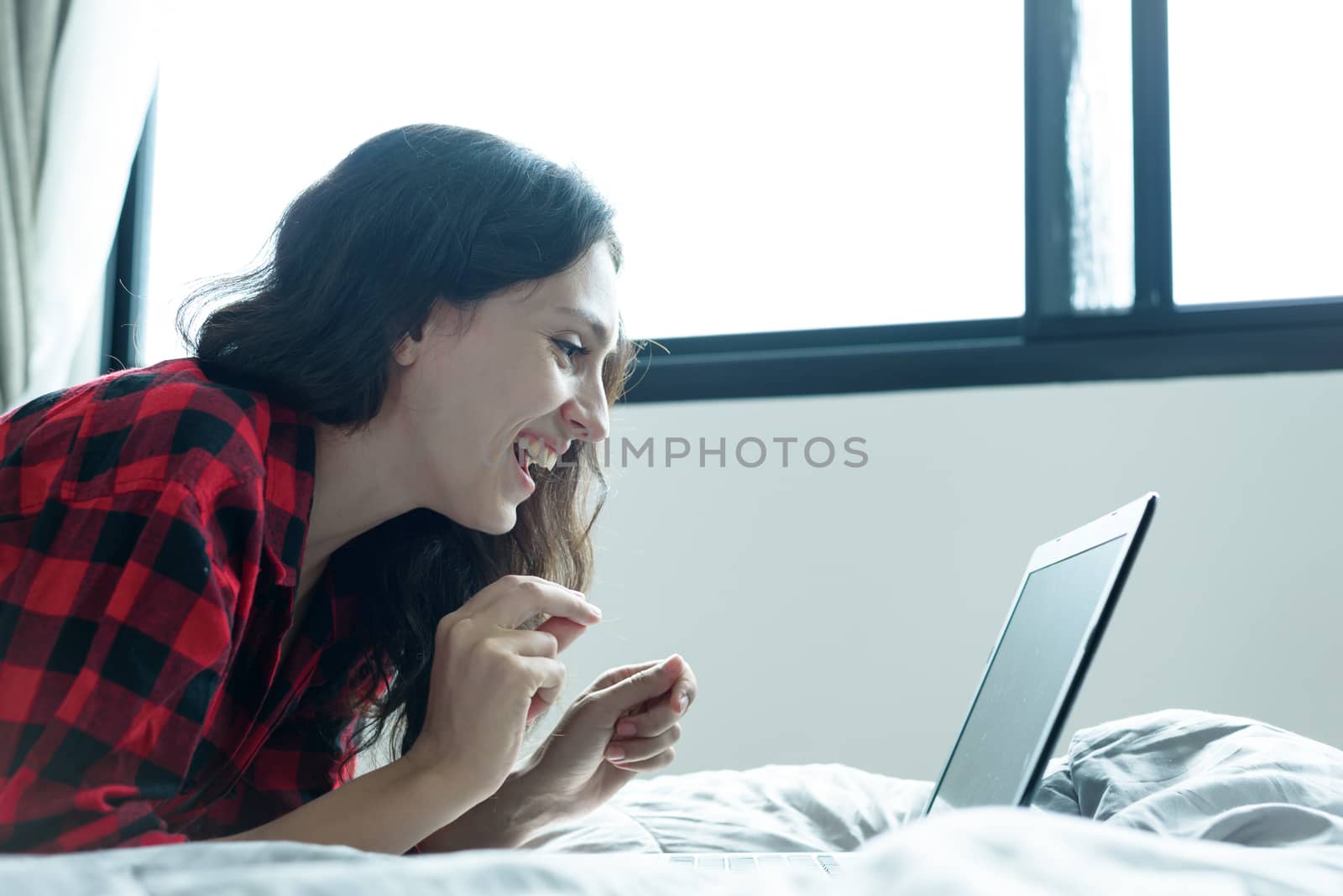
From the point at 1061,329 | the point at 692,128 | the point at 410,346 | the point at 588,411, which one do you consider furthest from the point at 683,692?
the point at 692,128

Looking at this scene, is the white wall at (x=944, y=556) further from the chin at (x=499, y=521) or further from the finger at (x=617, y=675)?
the chin at (x=499, y=521)

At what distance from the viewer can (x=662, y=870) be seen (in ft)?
1.50

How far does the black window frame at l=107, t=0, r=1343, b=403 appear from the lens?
161cm

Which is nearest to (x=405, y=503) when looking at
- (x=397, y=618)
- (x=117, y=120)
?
(x=397, y=618)

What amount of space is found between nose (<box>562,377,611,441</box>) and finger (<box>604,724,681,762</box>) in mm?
306

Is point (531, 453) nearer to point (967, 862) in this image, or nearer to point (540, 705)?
point (540, 705)

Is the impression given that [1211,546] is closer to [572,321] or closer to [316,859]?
[572,321]

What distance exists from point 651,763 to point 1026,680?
437 mm

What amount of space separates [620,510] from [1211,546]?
A: 882mm

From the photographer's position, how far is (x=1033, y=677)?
0.76 meters

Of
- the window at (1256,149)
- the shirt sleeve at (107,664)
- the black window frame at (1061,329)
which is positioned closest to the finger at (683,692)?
the shirt sleeve at (107,664)

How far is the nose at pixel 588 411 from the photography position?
1.12 metres

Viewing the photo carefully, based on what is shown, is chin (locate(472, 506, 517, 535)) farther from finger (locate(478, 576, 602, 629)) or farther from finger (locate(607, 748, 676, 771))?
finger (locate(607, 748, 676, 771))

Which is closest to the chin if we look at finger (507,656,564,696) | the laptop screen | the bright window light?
finger (507,656,564,696)
